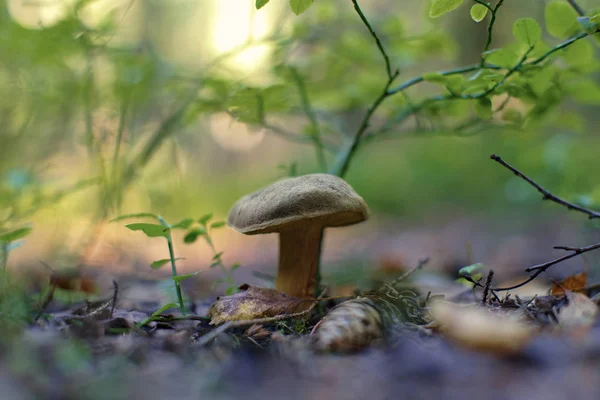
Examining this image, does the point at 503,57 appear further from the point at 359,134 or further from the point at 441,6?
the point at 359,134

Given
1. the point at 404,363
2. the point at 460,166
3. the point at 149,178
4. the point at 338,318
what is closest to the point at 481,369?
the point at 404,363

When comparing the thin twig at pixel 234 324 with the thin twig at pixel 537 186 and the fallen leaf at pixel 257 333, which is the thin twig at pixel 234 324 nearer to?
the fallen leaf at pixel 257 333

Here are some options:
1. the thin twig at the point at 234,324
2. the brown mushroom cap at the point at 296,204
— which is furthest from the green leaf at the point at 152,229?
the thin twig at the point at 234,324

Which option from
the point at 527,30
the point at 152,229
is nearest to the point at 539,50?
the point at 527,30

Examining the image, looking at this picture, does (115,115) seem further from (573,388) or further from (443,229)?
(443,229)

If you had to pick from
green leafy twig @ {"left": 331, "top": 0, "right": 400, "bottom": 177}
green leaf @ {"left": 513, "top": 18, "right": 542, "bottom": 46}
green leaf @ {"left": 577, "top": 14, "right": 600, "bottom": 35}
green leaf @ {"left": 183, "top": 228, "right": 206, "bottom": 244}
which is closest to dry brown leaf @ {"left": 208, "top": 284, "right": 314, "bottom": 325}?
green leaf @ {"left": 183, "top": 228, "right": 206, "bottom": 244}

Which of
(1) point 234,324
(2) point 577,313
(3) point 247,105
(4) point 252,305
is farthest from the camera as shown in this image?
(3) point 247,105
